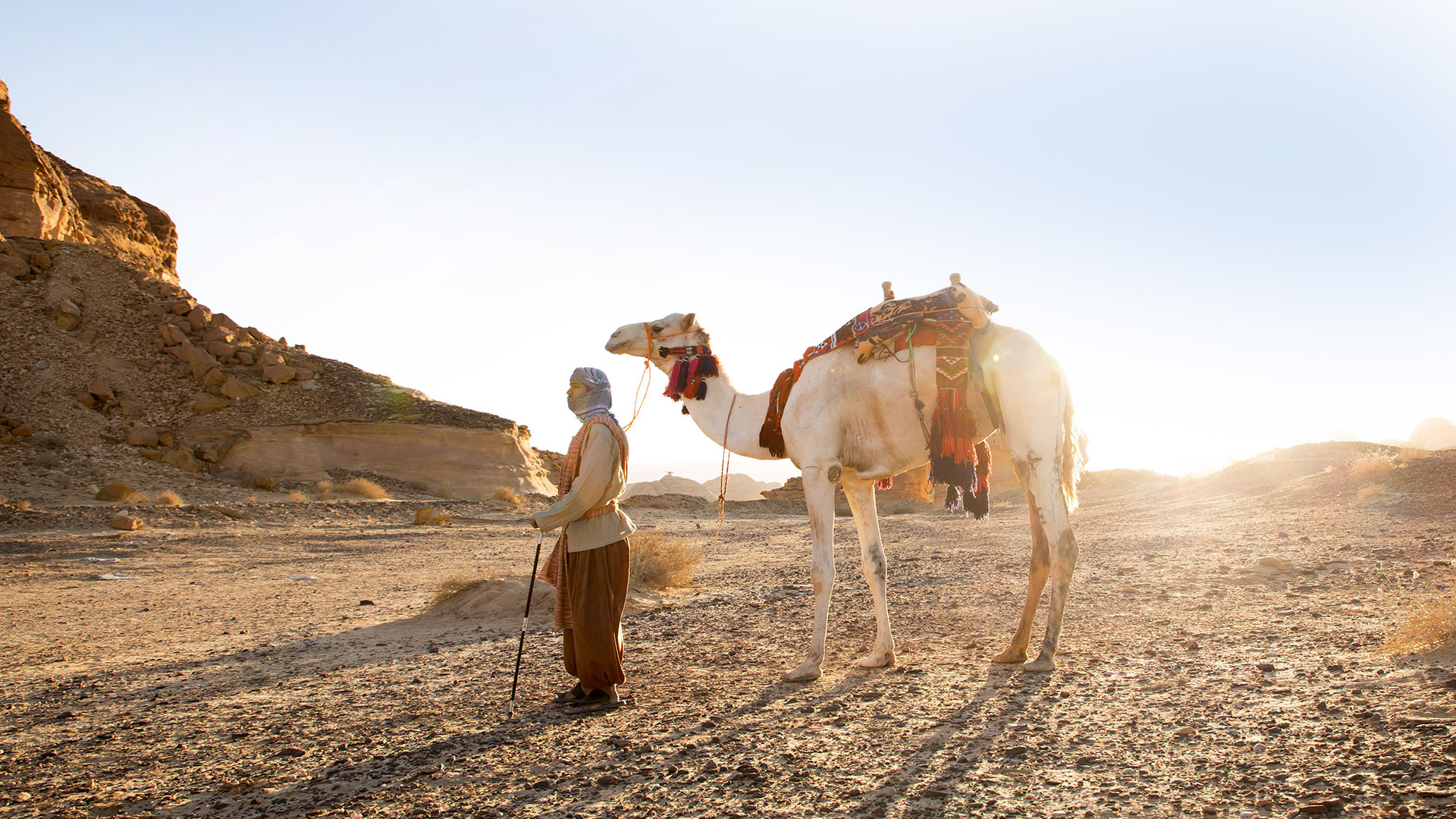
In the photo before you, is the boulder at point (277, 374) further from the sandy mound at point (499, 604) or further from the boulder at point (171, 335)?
the sandy mound at point (499, 604)

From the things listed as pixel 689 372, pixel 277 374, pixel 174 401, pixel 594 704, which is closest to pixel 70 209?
pixel 277 374

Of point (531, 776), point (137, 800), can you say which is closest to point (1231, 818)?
point (531, 776)

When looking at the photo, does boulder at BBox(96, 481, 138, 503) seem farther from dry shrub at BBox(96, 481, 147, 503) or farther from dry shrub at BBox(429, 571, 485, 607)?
dry shrub at BBox(429, 571, 485, 607)

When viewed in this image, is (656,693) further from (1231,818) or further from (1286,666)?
(1286,666)

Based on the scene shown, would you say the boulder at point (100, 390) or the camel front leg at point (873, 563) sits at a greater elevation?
the boulder at point (100, 390)

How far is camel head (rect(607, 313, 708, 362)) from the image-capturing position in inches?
288

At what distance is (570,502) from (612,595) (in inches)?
26.8

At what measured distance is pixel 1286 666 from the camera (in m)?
5.42

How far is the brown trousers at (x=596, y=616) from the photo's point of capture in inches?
215

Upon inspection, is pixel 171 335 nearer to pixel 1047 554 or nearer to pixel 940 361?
pixel 940 361

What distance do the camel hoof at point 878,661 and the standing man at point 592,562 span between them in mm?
1854

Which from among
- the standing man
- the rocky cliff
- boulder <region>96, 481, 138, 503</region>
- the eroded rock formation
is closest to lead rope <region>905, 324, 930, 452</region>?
the standing man

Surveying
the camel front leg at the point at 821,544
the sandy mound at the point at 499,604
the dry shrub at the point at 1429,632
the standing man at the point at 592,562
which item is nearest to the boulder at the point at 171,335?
the sandy mound at the point at 499,604

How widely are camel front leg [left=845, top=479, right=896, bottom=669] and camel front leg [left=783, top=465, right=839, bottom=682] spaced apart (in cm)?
22
